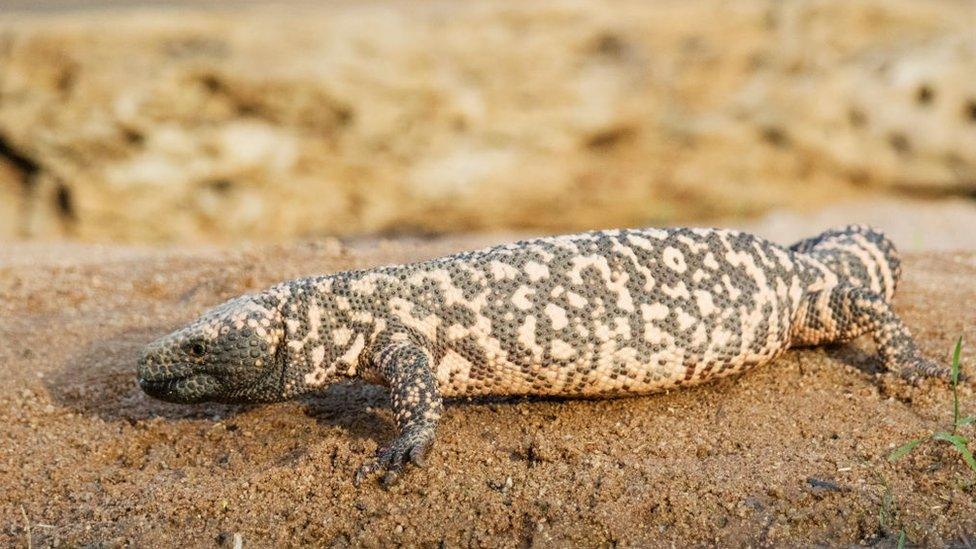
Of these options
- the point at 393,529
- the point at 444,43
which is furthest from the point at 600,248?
the point at 444,43

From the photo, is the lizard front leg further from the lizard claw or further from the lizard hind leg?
the lizard hind leg

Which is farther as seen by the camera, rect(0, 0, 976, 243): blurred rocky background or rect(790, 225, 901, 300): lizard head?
rect(0, 0, 976, 243): blurred rocky background

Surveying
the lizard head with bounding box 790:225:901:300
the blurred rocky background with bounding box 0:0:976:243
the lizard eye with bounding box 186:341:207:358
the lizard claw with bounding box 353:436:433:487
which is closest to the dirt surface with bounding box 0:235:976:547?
the lizard claw with bounding box 353:436:433:487

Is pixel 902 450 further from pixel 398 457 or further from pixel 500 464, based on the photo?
pixel 398 457

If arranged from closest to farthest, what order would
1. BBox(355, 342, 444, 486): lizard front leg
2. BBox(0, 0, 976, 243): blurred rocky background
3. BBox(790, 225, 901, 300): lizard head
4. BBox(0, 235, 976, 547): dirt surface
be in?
BBox(0, 235, 976, 547): dirt surface → BBox(355, 342, 444, 486): lizard front leg → BBox(790, 225, 901, 300): lizard head → BBox(0, 0, 976, 243): blurred rocky background

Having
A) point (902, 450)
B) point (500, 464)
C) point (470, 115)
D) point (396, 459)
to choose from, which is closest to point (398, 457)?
point (396, 459)

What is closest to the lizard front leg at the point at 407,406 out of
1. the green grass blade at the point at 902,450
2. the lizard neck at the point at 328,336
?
the lizard neck at the point at 328,336
